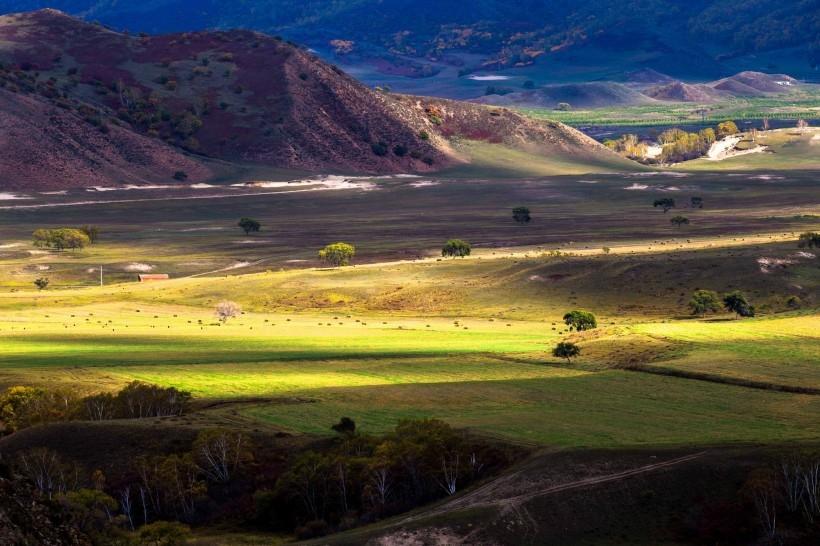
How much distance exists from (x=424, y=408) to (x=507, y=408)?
432cm

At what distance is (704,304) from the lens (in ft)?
Result: 363

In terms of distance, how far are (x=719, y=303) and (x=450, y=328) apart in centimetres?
2352

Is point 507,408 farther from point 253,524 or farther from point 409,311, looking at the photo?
point 409,311

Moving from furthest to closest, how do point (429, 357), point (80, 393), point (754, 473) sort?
point (429, 357) → point (80, 393) → point (754, 473)

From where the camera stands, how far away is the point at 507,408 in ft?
222

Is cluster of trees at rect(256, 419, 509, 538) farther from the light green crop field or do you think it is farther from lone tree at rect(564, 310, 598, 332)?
lone tree at rect(564, 310, 598, 332)

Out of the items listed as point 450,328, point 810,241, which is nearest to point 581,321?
point 450,328

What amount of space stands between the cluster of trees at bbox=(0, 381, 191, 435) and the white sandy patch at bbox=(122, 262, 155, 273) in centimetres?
8170

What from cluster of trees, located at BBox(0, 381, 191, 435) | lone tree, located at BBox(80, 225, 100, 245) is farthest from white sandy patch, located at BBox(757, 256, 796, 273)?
lone tree, located at BBox(80, 225, 100, 245)

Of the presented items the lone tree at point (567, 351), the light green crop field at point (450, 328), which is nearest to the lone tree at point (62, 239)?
the light green crop field at point (450, 328)

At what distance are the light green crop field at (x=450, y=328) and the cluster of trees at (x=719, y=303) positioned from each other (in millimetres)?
1685

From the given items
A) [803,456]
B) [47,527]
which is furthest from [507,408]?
[47,527]

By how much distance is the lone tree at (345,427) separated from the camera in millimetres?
62656

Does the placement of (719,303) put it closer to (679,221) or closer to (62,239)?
(679,221)
